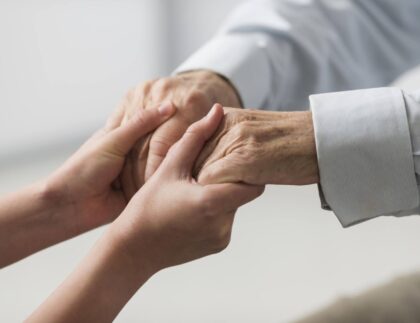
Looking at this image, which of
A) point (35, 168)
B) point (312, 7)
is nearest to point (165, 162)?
point (312, 7)

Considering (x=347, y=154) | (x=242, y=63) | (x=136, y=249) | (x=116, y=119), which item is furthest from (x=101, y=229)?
(x=347, y=154)

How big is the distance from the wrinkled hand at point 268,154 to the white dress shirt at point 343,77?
19 mm

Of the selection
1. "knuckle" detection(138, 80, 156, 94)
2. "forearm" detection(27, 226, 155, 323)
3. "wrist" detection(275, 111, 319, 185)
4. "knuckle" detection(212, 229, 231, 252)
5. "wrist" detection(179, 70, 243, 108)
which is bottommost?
"forearm" detection(27, 226, 155, 323)

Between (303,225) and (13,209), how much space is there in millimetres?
510

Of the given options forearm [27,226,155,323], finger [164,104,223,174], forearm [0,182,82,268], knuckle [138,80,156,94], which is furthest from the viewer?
knuckle [138,80,156,94]

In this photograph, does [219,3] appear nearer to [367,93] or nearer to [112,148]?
[112,148]

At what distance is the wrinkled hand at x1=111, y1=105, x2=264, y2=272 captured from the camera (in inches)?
29.5

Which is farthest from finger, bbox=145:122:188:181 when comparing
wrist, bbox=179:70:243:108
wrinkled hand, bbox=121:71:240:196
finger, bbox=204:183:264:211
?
finger, bbox=204:183:264:211

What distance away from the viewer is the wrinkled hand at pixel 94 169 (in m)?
0.99

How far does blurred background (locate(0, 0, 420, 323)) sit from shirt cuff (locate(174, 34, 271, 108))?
0.24 m

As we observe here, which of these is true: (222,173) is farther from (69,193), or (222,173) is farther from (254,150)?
(69,193)

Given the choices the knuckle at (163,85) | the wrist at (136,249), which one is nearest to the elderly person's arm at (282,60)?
the knuckle at (163,85)

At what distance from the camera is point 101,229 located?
4.26ft

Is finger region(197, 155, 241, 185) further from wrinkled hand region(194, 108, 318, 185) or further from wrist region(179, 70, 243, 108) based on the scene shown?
wrist region(179, 70, 243, 108)
